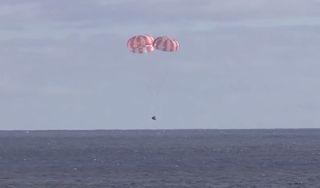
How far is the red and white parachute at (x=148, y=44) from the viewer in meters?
59.6

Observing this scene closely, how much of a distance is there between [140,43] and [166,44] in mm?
1240

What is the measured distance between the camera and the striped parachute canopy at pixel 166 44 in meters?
59.0

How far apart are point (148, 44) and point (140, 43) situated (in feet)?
1.60

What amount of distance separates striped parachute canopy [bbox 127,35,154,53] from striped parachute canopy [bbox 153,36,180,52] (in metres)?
0.36

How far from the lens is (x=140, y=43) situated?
197 feet

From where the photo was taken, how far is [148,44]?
198 feet

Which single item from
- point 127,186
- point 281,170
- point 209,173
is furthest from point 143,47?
point 281,170

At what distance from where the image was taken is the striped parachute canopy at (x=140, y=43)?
6009 centimetres

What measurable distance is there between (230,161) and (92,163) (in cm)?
1002

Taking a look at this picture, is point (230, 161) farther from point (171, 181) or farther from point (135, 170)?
point (171, 181)

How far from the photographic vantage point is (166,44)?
59656mm

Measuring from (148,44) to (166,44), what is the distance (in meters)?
1.15

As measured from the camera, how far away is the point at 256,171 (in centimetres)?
7681

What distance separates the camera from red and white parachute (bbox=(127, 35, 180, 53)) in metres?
59.6
